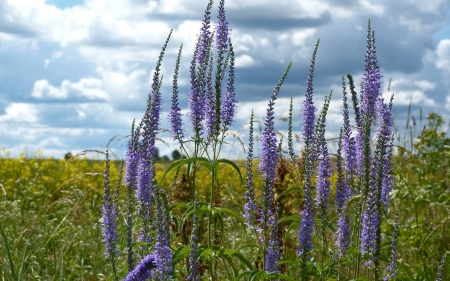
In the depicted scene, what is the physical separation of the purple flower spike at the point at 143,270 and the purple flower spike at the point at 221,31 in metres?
2.40

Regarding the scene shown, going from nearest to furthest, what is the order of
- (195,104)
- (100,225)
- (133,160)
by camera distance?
1. (133,160)
2. (195,104)
3. (100,225)

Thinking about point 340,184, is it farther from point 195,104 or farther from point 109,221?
point 109,221

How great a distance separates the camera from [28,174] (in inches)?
530

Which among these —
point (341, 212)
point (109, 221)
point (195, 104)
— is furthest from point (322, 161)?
point (109, 221)

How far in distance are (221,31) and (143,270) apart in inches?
103

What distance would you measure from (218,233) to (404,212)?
173 inches

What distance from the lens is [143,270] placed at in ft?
10.6

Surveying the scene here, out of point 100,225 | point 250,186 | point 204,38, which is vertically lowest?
point 100,225

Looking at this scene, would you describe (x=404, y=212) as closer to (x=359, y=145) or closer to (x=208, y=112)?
(x=359, y=145)

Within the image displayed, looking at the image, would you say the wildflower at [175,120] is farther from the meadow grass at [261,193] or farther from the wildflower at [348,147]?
the wildflower at [348,147]

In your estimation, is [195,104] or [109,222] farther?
[195,104]

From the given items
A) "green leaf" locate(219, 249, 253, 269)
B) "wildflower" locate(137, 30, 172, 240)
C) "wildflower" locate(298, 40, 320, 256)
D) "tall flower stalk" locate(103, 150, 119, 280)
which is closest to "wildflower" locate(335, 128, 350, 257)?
"wildflower" locate(298, 40, 320, 256)

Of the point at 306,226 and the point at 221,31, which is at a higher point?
the point at 221,31

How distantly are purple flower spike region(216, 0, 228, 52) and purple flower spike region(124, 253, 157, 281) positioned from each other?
240cm
